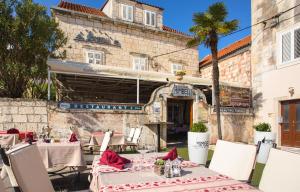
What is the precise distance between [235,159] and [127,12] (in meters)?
16.9

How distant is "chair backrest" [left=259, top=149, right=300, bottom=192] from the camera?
2497 millimetres

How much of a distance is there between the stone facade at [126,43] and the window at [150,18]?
0.82 m

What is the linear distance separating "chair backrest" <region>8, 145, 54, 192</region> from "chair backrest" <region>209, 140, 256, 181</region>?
2238 mm

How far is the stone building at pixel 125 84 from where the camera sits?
10.8 m

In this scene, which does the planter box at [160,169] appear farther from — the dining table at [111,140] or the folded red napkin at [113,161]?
the dining table at [111,140]

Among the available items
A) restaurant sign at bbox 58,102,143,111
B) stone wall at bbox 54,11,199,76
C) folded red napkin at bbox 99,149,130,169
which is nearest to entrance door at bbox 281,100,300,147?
restaurant sign at bbox 58,102,143,111

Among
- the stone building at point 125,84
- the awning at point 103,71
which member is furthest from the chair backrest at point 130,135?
the awning at point 103,71

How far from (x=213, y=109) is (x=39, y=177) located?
11.7m

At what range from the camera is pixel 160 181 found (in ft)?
8.31

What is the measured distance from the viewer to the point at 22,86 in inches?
467

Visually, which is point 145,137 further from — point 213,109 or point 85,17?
point 85,17

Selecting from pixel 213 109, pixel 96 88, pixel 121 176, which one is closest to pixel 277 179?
pixel 121 176

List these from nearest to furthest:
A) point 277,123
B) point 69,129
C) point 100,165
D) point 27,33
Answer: point 100,165
point 69,129
point 27,33
point 277,123

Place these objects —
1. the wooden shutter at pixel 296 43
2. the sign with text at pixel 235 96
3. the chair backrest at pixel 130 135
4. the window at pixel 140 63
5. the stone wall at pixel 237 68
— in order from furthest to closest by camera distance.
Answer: the window at pixel 140 63 < the stone wall at pixel 237 68 < the sign with text at pixel 235 96 < the wooden shutter at pixel 296 43 < the chair backrest at pixel 130 135
